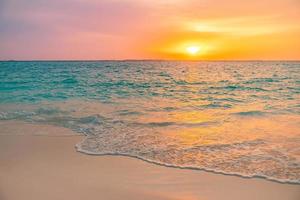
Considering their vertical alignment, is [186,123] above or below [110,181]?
above

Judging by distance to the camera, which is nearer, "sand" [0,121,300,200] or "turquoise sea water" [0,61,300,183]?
"sand" [0,121,300,200]

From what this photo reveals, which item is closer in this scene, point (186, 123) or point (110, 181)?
point (110, 181)

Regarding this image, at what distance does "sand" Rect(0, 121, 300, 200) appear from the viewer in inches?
92.3

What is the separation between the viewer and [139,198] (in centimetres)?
227

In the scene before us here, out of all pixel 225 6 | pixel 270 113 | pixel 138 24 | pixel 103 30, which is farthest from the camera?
pixel 103 30

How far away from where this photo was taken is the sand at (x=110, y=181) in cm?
234

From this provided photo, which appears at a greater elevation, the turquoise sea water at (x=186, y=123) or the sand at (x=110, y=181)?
the turquoise sea water at (x=186, y=123)

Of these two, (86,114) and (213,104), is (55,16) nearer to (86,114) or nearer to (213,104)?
(86,114)

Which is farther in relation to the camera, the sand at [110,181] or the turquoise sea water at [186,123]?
the turquoise sea water at [186,123]

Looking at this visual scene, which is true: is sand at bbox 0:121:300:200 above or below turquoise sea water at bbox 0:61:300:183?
below

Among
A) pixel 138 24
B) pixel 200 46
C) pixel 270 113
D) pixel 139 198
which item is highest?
pixel 138 24

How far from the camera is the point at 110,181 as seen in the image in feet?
8.39

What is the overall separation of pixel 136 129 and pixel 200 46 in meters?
2.07

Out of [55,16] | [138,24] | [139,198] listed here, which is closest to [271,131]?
[139,198]
